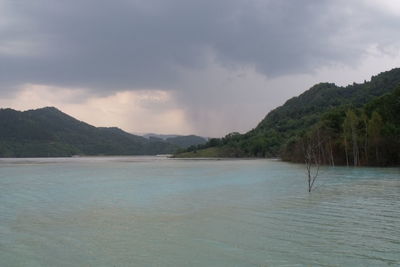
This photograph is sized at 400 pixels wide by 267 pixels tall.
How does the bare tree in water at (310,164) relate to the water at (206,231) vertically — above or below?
above

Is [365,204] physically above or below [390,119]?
below

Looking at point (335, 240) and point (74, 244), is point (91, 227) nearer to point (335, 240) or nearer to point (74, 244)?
point (74, 244)

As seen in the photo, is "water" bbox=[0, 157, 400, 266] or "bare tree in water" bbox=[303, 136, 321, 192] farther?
"bare tree in water" bbox=[303, 136, 321, 192]

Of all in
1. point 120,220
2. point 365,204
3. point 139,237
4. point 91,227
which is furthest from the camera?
point 365,204

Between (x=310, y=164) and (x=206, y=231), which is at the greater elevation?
(x=310, y=164)

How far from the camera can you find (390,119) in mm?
80375

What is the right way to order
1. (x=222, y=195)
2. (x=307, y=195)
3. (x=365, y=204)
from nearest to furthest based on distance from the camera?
(x=365, y=204) < (x=307, y=195) < (x=222, y=195)

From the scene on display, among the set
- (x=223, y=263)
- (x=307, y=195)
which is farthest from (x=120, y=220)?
(x=307, y=195)

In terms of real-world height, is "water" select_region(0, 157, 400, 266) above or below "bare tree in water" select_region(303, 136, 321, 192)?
below

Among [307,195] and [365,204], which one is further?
[307,195]

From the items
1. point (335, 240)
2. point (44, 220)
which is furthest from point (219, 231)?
point (44, 220)

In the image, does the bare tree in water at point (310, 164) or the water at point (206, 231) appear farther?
the bare tree in water at point (310, 164)

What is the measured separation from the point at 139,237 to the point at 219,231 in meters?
3.77

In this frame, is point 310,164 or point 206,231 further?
point 310,164
